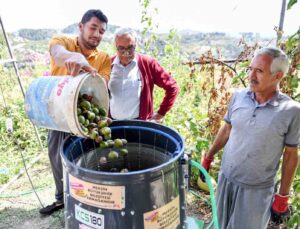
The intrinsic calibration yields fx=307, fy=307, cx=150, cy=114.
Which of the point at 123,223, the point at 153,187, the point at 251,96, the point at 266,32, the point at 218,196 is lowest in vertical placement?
the point at 218,196

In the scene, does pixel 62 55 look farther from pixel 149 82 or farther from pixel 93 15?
pixel 149 82

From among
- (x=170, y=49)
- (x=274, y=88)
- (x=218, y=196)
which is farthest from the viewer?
(x=170, y=49)

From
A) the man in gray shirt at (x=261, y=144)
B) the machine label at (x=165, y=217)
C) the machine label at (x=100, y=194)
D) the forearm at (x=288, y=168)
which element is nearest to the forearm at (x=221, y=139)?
the man in gray shirt at (x=261, y=144)

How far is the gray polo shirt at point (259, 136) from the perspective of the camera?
1.82 metres

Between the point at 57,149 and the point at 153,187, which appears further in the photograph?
the point at 57,149

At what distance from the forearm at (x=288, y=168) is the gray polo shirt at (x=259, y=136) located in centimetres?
4

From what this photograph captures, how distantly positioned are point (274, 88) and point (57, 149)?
5.87ft

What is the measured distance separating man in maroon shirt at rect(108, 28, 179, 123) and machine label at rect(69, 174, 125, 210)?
4.59 ft

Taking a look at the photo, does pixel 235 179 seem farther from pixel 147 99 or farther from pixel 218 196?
pixel 147 99

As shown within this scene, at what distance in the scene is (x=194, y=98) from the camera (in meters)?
4.27

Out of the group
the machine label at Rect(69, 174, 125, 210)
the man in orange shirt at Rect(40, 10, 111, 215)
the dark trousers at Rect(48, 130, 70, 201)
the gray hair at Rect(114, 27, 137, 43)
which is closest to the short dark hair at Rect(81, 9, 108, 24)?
the man in orange shirt at Rect(40, 10, 111, 215)

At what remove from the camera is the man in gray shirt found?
1.84 meters

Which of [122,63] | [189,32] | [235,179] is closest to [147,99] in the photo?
[122,63]

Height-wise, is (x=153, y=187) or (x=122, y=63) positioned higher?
(x=122, y=63)
